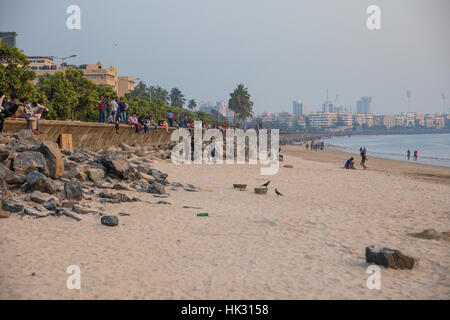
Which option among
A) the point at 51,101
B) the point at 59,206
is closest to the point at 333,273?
the point at 59,206

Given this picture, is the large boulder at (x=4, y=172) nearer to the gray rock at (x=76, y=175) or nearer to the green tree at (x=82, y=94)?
the gray rock at (x=76, y=175)

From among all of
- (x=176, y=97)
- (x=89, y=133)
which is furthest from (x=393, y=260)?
(x=176, y=97)

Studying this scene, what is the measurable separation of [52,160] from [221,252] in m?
6.73

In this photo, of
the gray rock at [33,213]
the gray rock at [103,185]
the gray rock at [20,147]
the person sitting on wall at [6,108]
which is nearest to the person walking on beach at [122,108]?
the person sitting on wall at [6,108]

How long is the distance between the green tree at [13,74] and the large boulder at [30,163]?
1609cm

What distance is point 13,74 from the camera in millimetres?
23984

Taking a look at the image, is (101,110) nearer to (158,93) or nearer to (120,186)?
(120,186)

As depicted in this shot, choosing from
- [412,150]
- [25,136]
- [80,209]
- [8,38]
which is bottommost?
[412,150]

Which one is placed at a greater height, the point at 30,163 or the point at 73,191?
the point at 30,163

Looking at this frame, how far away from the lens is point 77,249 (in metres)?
6.88

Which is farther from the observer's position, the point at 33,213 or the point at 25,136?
the point at 25,136

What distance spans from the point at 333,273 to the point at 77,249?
4868mm

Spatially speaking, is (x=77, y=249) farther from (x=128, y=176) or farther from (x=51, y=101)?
(x=51, y=101)

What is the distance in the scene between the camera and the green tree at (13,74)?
23.5 meters
